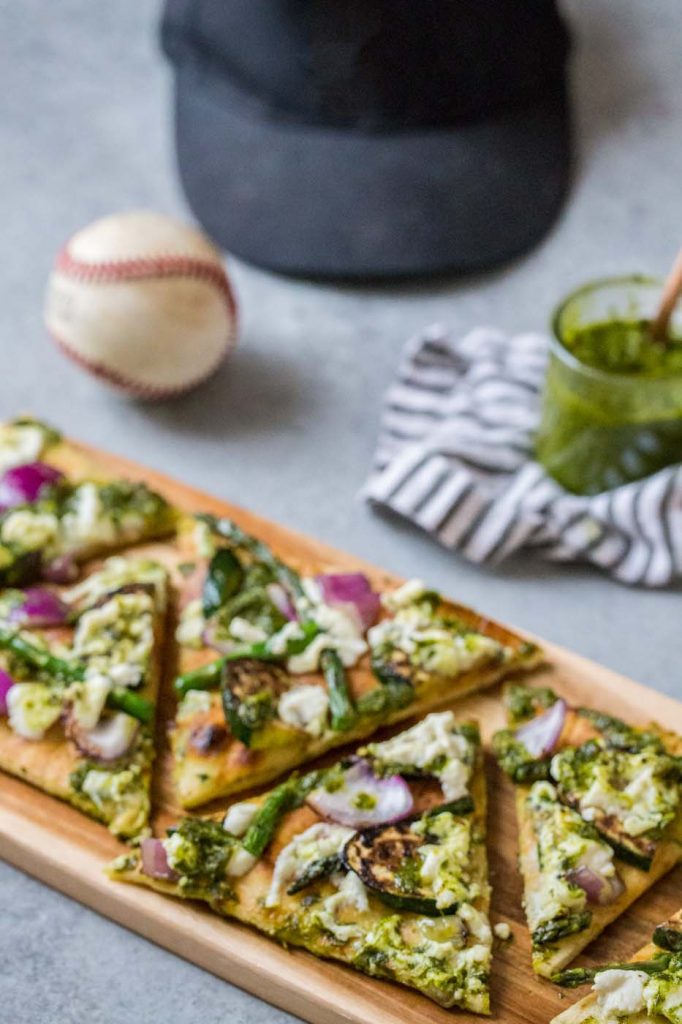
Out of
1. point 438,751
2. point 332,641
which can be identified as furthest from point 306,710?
point 438,751

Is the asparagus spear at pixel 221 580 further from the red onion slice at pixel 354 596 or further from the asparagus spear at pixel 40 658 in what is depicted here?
the asparagus spear at pixel 40 658

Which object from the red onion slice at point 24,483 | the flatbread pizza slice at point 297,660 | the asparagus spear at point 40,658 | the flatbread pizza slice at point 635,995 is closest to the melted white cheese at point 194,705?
the flatbread pizza slice at point 297,660

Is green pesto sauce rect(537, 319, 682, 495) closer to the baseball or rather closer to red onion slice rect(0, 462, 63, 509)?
the baseball

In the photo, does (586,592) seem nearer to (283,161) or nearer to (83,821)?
(83,821)

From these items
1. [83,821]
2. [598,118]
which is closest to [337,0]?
[598,118]

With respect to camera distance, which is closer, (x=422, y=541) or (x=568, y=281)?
(x=422, y=541)

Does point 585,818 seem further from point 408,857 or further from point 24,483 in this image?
point 24,483
